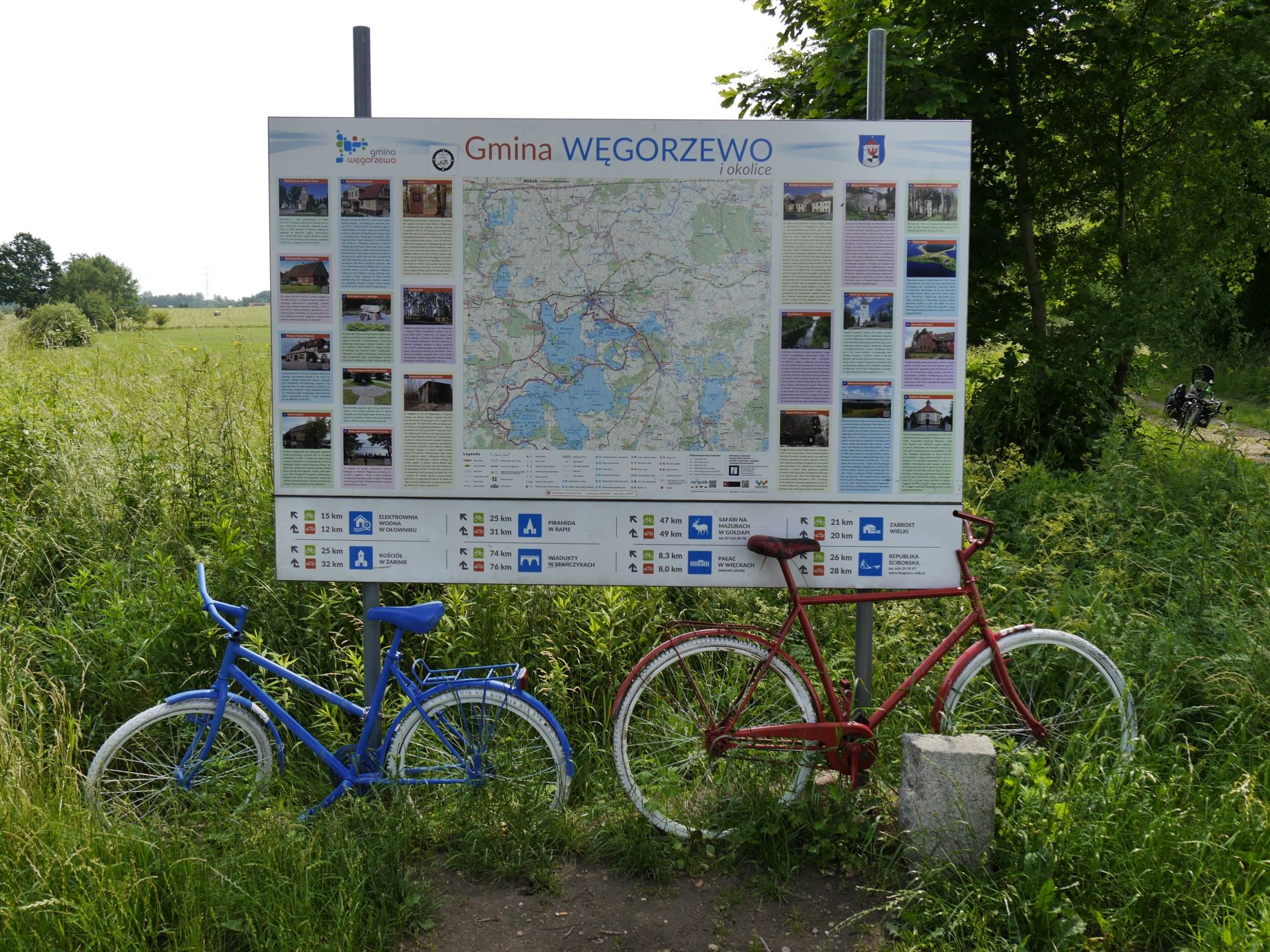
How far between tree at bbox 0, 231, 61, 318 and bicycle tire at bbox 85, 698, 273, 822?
63.4 metres

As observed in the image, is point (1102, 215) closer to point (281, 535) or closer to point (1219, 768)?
point (1219, 768)

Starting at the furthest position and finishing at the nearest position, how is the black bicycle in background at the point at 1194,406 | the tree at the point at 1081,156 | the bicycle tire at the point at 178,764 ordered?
the black bicycle in background at the point at 1194,406, the tree at the point at 1081,156, the bicycle tire at the point at 178,764

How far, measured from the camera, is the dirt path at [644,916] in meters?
3.23

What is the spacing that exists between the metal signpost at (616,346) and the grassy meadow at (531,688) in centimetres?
95

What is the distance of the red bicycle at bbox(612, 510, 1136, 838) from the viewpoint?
3738mm

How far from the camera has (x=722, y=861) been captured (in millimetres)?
3594

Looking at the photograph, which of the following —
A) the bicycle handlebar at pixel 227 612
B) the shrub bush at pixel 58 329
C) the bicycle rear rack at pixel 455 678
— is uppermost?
the shrub bush at pixel 58 329

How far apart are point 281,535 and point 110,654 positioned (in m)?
1.45

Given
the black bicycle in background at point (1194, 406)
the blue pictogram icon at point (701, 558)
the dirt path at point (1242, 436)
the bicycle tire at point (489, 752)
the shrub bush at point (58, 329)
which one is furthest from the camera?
the dirt path at point (1242, 436)

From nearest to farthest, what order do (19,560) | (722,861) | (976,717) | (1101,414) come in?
(722,861) → (976,717) → (19,560) → (1101,414)

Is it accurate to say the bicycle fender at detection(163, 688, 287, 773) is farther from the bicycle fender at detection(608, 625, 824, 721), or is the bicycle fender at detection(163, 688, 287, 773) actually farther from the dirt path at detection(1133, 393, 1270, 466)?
the dirt path at detection(1133, 393, 1270, 466)

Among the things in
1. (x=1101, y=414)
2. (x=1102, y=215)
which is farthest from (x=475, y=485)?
(x=1102, y=215)

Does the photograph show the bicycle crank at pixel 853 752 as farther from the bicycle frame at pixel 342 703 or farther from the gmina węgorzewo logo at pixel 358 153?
the gmina węgorzewo logo at pixel 358 153

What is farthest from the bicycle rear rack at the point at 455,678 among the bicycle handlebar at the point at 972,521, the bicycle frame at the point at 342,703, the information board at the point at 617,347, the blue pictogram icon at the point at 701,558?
the bicycle handlebar at the point at 972,521
